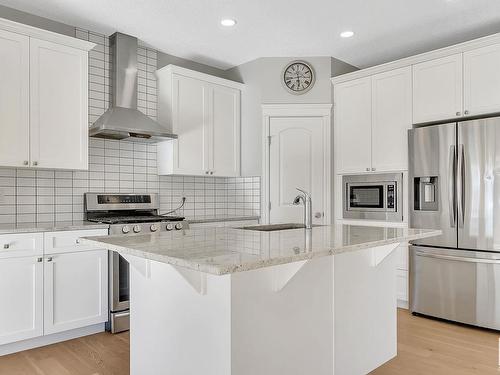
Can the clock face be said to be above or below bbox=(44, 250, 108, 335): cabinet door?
above

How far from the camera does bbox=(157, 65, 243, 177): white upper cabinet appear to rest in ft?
13.4

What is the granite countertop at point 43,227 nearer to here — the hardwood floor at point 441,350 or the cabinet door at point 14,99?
the cabinet door at point 14,99

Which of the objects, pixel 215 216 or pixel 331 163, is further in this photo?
pixel 215 216

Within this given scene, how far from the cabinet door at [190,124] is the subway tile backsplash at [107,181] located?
28 centimetres

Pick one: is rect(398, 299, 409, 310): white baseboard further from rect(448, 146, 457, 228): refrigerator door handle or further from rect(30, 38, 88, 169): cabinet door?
rect(30, 38, 88, 169): cabinet door

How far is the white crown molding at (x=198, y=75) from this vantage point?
4.03 m

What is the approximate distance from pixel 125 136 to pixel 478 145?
3102 mm

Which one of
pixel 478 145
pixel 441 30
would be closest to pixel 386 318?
pixel 478 145

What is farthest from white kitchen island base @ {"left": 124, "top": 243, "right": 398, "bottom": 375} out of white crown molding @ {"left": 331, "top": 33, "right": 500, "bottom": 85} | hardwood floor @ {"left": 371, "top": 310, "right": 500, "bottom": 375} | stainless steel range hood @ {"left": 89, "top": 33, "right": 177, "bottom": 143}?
white crown molding @ {"left": 331, "top": 33, "right": 500, "bottom": 85}

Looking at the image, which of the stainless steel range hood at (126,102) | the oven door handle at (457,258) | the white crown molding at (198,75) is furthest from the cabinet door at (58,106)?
the oven door handle at (457,258)

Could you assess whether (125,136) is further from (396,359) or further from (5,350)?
(396,359)

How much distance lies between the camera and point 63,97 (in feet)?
10.7

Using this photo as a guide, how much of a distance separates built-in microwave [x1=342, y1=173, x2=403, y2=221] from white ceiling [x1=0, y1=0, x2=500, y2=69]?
139cm

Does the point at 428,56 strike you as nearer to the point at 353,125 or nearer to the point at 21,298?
the point at 353,125
